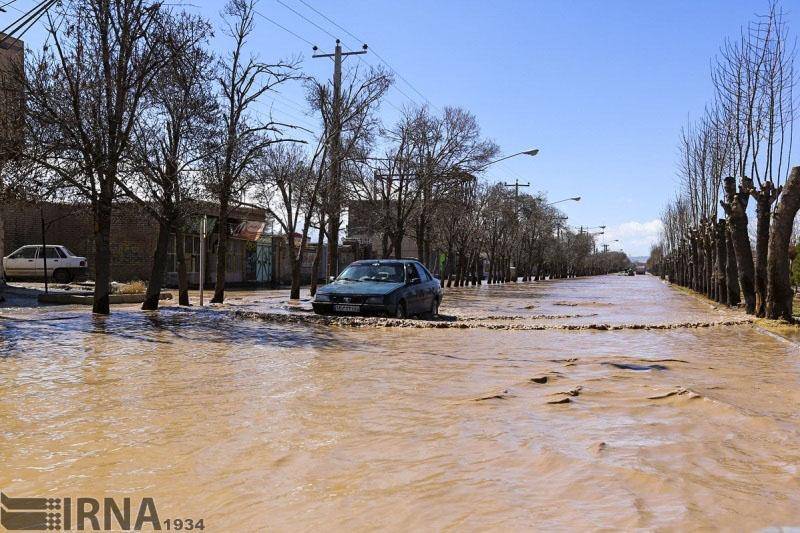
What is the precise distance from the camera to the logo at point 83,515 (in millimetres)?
3570

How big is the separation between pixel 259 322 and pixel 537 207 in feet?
184

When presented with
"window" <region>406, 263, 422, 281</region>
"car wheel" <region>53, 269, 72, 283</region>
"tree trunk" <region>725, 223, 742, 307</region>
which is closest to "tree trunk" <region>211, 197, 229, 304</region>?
"window" <region>406, 263, 422, 281</region>

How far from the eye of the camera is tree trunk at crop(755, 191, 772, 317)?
1820 centimetres

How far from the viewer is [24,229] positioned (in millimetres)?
32594

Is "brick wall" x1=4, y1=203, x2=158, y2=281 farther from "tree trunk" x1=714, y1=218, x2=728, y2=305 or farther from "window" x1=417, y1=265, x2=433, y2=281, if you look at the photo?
"tree trunk" x1=714, y1=218, x2=728, y2=305

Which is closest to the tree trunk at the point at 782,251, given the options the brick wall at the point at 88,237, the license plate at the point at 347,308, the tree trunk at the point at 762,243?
the tree trunk at the point at 762,243

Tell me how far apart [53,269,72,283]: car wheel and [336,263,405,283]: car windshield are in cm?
1780

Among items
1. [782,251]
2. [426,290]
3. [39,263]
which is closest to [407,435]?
[426,290]

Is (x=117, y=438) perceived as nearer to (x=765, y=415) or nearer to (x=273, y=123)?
(x=765, y=415)

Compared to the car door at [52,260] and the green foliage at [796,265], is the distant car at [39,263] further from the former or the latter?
the green foliage at [796,265]

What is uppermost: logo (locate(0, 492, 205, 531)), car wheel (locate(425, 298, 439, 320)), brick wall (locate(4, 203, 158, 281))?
brick wall (locate(4, 203, 158, 281))

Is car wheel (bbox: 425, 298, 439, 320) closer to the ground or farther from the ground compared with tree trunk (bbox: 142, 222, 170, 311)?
closer to the ground

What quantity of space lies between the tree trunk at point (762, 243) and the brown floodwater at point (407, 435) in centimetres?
809

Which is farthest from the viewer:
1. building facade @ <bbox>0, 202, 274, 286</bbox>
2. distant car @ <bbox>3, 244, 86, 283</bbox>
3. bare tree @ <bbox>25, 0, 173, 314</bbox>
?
building facade @ <bbox>0, 202, 274, 286</bbox>
